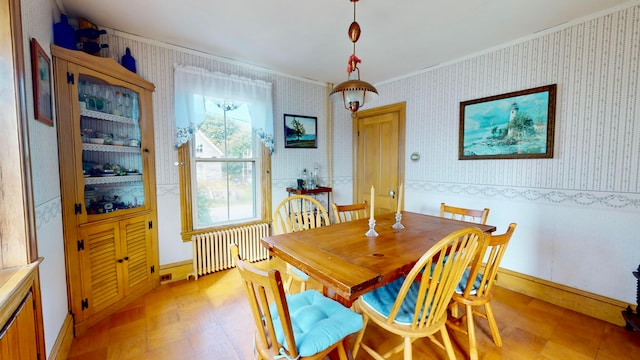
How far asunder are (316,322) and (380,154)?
9.40ft

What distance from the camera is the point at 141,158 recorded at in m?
2.38

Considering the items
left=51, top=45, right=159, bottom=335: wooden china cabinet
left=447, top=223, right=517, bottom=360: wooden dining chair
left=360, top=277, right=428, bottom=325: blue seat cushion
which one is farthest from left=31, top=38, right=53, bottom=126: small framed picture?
left=447, top=223, right=517, bottom=360: wooden dining chair

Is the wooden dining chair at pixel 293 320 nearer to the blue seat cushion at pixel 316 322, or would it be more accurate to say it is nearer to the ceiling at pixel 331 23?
the blue seat cushion at pixel 316 322

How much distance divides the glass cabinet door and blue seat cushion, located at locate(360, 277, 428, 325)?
2202mm

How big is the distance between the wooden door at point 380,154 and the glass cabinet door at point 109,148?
286 cm

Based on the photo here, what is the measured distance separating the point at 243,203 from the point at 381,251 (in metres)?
2.19

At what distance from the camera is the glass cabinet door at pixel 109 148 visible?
6.63ft

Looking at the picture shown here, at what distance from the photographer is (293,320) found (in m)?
1.23

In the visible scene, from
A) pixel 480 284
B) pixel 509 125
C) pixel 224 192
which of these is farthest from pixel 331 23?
pixel 480 284

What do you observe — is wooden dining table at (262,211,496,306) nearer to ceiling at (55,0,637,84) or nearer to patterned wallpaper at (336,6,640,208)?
patterned wallpaper at (336,6,640,208)

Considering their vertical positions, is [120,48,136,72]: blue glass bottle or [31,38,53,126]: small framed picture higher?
[120,48,136,72]: blue glass bottle

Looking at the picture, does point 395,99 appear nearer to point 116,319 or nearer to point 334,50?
point 334,50

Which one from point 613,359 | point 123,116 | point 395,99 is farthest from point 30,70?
point 613,359

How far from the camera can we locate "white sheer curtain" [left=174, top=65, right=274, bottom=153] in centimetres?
259
